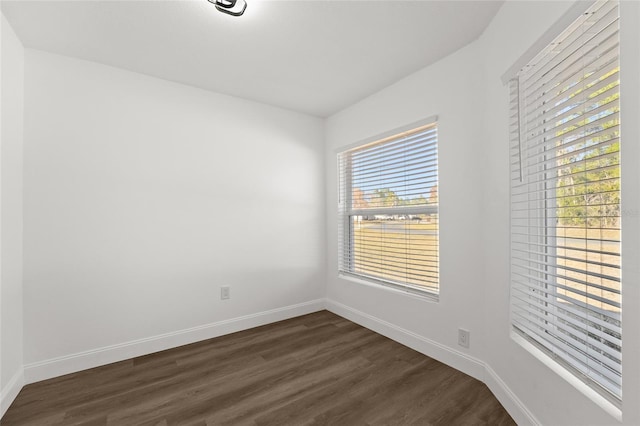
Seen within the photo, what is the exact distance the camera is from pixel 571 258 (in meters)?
1.34

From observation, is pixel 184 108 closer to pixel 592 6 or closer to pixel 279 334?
pixel 279 334

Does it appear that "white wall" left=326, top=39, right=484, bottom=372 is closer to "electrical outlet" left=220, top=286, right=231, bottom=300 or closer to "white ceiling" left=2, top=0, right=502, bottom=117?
"white ceiling" left=2, top=0, right=502, bottom=117

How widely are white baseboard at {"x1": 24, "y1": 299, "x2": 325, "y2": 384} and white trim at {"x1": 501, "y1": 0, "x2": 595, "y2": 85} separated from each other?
2956mm

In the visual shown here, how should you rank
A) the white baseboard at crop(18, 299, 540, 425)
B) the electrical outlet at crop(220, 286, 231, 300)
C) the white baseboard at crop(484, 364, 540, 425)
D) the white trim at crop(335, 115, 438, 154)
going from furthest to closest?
the electrical outlet at crop(220, 286, 231, 300), the white trim at crop(335, 115, 438, 154), the white baseboard at crop(18, 299, 540, 425), the white baseboard at crop(484, 364, 540, 425)

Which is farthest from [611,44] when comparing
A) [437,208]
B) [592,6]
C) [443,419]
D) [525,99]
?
[443,419]

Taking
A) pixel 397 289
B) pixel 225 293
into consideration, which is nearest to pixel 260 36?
pixel 225 293

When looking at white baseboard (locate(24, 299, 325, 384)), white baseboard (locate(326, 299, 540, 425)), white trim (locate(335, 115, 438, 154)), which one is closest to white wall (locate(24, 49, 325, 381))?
white baseboard (locate(24, 299, 325, 384))

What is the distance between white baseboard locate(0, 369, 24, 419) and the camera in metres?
1.75

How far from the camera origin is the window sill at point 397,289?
98.3 inches

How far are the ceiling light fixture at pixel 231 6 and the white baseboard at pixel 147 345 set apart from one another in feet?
8.55

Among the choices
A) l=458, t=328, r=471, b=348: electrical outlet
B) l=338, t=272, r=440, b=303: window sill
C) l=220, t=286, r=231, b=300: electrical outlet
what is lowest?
l=458, t=328, r=471, b=348: electrical outlet

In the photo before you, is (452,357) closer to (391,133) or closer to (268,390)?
(268,390)

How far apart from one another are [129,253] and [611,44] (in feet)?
10.5

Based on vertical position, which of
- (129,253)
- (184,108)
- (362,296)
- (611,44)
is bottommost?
(362,296)
